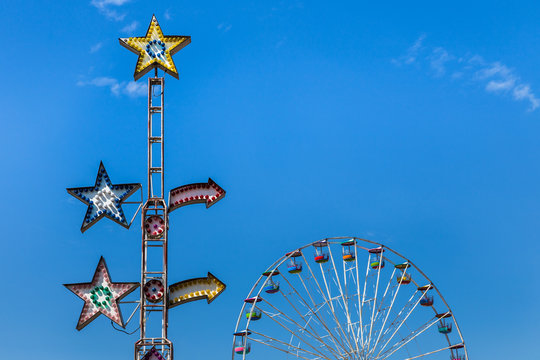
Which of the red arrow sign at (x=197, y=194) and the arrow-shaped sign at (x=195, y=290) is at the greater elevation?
the red arrow sign at (x=197, y=194)

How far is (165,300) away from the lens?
28.4 meters

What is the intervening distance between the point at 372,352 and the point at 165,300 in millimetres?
13688

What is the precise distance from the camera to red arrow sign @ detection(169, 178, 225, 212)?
2972 cm

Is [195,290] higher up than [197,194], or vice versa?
[197,194]

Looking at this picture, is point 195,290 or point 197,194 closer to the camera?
point 195,290

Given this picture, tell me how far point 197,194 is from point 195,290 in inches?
147

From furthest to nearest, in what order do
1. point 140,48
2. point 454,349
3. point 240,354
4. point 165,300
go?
point 454,349
point 240,354
point 140,48
point 165,300

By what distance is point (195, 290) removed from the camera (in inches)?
1135

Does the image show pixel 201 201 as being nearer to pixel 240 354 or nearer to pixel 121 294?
pixel 121 294

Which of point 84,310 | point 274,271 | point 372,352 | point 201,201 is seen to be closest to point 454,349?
point 372,352

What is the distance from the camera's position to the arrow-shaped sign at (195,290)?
2866 cm

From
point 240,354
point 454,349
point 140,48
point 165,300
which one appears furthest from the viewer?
point 454,349

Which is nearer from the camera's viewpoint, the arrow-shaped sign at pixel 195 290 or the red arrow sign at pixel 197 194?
the arrow-shaped sign at pixel 195 290

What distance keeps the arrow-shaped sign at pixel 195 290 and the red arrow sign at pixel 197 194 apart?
2.94 metres
